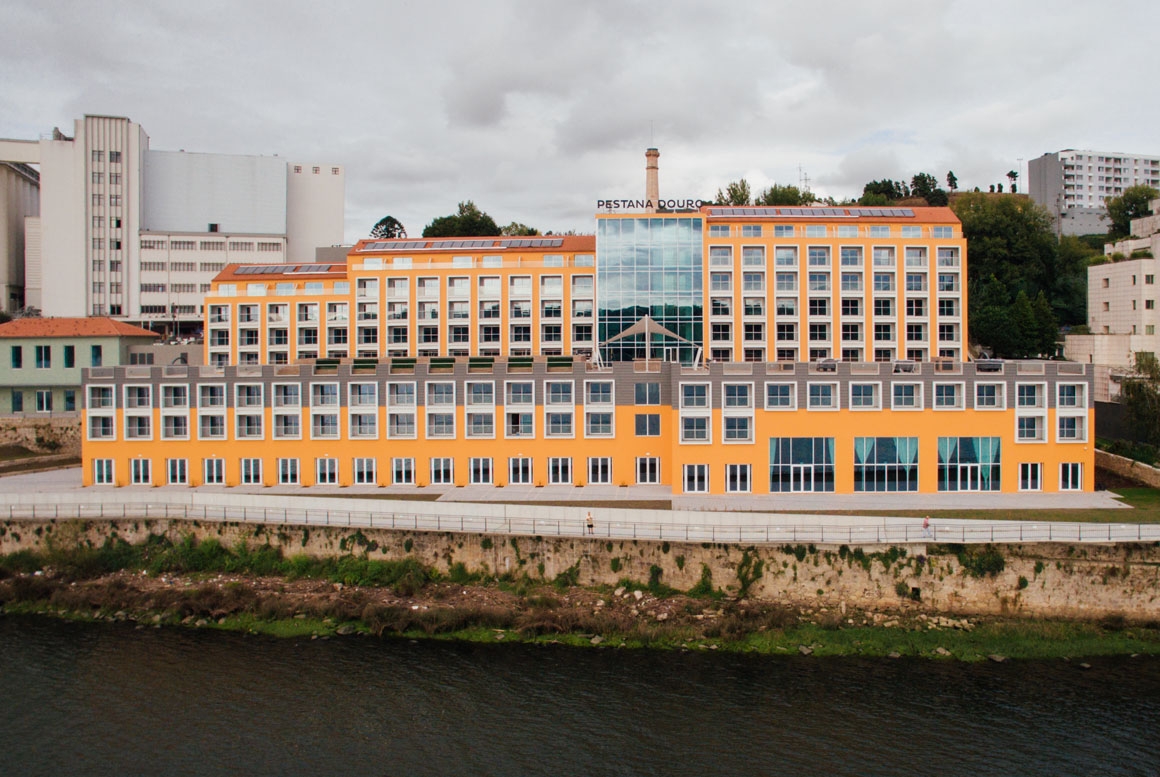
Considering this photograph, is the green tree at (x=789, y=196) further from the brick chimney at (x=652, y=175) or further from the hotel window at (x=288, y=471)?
the hotel window at (x=288, y=471)

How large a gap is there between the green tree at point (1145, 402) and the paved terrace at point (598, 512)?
25.9ft

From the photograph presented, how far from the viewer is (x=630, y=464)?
53.0m

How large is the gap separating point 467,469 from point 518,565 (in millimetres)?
12707

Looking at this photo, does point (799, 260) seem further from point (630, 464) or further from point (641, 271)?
point (630, 464)

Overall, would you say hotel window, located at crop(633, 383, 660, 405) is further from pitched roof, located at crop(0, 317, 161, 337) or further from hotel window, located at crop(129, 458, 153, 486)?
pitched roof, located at crop(0, 317, 161, 337)

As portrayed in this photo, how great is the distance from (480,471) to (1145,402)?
137ft

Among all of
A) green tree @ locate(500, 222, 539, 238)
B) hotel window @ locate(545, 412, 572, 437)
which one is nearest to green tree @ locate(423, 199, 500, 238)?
green tree @ locate(500, 222, 539, 238)

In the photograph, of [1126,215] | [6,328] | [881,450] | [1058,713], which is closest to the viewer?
[1058,713]

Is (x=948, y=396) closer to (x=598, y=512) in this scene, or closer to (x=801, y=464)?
(x=801, y=464)

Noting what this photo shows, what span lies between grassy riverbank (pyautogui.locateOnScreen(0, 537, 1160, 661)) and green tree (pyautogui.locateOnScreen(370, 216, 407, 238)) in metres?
94.3

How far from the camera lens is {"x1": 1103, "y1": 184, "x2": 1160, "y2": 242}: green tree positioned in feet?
335

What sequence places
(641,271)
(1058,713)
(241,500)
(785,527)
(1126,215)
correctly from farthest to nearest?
1. (1126,215)
2. (641,271)
3. (241,500)
4. (785,527)
5. (1058,713)

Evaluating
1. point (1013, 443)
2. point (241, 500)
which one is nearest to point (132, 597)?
point (241, 500)

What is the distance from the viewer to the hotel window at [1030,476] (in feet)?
166
